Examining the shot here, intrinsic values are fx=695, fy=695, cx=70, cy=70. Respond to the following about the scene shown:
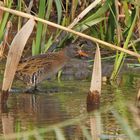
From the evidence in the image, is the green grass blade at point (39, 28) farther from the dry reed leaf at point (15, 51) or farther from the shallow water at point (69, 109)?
the dry reed leaf at point (15, 51)

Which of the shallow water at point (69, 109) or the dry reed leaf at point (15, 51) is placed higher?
the dry reed leaf at point (15, 51)

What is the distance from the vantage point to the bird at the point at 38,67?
753cm

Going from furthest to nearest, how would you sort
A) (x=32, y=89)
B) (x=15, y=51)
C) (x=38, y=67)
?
1. (x=38, y=67)
2. (x=32, y=89)
3. (x=15, y=51)

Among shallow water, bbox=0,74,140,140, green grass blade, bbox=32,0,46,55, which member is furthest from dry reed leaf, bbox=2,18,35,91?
green grass blade, bbox=32,0,46,55

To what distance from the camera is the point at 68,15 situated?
31.2 feet

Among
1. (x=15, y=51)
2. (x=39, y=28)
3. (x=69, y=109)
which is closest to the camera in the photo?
(x=15, y=51)

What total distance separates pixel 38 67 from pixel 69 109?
1.67 metres

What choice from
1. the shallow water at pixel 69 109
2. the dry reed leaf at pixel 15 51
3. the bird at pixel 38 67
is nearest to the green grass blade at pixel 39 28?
the bird at pixel 38 67

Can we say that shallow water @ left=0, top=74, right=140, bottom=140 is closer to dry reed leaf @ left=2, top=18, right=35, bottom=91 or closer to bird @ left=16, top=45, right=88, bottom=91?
bird @ left=16, top=45, right=88, bottom=91

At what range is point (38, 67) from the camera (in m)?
7.68

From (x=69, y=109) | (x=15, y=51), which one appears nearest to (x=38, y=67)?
(x=69, y=109)

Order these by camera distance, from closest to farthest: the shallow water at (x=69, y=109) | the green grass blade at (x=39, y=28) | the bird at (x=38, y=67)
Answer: the shallow water at (x=69, y=109), the green grass blade at (x=39, y=28), the bird at (x=38, y=67)

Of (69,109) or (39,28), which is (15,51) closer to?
(69,109)

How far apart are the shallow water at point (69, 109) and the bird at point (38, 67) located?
13cm
